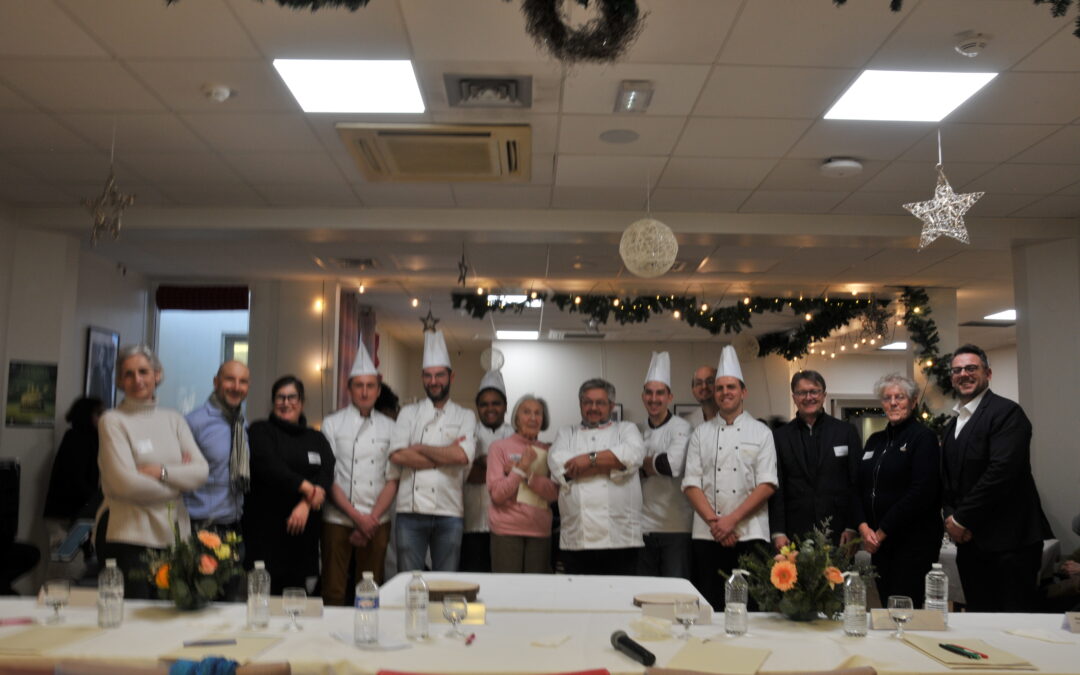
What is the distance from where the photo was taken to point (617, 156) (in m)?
4.55

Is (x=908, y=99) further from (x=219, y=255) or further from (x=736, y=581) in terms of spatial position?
(x=219, y=255)

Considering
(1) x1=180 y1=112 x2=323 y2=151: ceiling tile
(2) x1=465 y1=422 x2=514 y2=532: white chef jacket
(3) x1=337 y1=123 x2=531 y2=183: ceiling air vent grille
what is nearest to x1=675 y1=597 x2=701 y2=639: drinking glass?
(2) x1=465 y1=422 x2=514 y2=532: white chef jacket

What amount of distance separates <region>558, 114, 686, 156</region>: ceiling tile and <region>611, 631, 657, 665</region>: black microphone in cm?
241

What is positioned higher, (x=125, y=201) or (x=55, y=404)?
(x=125, y=201)

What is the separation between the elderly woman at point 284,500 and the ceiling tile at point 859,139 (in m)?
2.70

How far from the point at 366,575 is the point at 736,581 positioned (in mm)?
1040

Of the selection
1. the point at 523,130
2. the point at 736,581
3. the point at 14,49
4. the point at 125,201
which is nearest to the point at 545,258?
the point at 523,130

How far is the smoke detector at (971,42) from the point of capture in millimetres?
3229

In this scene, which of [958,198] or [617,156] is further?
[617,156]

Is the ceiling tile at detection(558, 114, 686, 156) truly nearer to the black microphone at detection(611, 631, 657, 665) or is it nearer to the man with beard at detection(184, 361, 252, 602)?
the man with beard at detection(184, 361, 252, 602)

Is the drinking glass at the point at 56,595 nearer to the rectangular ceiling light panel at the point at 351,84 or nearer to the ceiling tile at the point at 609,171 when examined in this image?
the rectangular ceiling light panel at the point at 351,84

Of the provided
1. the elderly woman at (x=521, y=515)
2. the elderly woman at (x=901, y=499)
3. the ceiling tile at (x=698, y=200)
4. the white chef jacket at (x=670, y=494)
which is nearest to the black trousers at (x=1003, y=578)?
the elderly woman at (x=901, y=499)

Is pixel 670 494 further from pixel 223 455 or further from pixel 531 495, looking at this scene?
pixel 223 455

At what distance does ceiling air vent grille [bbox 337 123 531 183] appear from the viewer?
4113 millimetres
